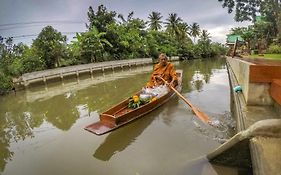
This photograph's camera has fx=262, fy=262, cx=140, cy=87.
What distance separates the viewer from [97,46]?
2945cm

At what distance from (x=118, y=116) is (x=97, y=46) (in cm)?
2344

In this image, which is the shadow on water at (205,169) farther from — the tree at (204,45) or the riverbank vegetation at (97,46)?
the tree at (204,45)

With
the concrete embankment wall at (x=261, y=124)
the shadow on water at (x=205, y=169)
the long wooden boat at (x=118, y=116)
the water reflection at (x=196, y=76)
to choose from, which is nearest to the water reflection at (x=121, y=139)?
the long wooden boat at (x=118, y=116)

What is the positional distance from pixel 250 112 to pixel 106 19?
1186 inches

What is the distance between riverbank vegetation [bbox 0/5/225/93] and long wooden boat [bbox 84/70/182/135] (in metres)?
12.5

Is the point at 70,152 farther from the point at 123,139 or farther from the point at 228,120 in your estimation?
the point at 228,120

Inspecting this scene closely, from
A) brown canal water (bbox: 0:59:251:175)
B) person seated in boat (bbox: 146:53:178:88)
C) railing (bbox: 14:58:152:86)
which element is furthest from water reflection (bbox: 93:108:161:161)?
railing (bbox: 14:58:152:86)

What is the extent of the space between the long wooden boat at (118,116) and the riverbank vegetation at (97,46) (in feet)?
41.0

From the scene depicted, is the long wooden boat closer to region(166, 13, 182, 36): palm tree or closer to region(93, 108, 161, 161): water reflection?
region(93, 108, 161, 161): water reflection

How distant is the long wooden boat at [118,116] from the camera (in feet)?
22.0

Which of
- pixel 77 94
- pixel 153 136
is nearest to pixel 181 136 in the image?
pixel 153 136

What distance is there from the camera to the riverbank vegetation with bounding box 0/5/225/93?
23.4 meters

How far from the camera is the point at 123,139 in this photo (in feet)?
23.8

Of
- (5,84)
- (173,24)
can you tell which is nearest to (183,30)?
(173,24)
